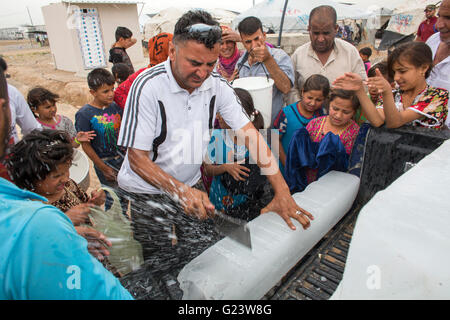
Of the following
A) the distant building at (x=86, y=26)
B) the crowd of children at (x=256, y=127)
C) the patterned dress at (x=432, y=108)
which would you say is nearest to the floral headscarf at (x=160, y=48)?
the crowd of children at (x=256, y=127)

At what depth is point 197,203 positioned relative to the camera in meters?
1.51

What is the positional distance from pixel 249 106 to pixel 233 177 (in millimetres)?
658

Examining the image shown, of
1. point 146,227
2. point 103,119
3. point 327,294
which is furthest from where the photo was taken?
point 103,119

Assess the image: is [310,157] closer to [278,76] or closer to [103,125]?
[278,76]

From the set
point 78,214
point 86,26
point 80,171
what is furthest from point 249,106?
point 86,26

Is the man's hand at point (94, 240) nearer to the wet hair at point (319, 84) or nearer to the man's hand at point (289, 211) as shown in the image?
the man's hand at point (289, 211)

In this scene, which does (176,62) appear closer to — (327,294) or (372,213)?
(372,213)

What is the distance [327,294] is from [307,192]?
2.20 feet

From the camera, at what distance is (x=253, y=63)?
3.19m

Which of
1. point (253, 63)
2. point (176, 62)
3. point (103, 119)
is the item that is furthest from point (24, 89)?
point (176, 62)

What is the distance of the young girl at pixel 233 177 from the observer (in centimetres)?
248

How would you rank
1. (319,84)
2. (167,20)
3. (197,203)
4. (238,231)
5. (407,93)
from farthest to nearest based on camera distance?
(167,20) → (319,84) → (407,93) → (197,203) → (238,231)

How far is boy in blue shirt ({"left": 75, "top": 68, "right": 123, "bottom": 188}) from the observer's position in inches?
118

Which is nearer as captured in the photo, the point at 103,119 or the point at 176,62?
the point at 176,62
